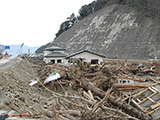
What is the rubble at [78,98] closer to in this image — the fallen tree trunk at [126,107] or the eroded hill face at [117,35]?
the fallen tree trunk at [126,107]

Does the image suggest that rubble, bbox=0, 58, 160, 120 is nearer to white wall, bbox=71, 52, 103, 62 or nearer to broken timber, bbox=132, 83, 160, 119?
broken timber, bbox=132, 83, 160, 119

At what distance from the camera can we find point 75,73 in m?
10.4

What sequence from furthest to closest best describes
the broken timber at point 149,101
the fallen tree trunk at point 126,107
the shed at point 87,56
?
the shed at point 87,56 → the broken timber at point 149,101 → the fallen tree trunk at point 126,107

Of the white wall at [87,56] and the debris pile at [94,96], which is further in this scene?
Result: the white wall at [87,56]

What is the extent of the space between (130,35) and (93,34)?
38.6 feet

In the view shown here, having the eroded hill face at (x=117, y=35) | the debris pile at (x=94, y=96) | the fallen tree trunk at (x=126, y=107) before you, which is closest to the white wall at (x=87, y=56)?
the debris pile at (x=94, y=96)

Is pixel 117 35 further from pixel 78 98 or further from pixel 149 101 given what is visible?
pixel 78 98

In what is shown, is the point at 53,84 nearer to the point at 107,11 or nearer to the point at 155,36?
the point at 155,36

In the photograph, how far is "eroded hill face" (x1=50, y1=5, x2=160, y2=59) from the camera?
34247 millimetres

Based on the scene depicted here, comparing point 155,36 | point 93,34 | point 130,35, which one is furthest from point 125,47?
point 93,34

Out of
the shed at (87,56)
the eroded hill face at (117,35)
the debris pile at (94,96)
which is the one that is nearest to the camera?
the debris pile at (94,96)

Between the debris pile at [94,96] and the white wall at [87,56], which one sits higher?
the white wall at [87,56]

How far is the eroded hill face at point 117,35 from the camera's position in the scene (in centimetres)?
3425

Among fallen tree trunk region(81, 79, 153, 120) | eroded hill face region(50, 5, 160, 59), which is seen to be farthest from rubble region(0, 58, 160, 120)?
eroded hill face region(50, 5, 160, 59)
